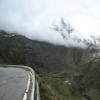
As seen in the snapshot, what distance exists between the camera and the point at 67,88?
19038 centimetres

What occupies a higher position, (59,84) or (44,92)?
(44,92)

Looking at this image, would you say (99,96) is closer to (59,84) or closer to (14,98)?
(59,84)

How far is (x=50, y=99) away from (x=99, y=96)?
176921 millimetres

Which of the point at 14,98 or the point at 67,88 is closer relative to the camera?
the point at 14,98

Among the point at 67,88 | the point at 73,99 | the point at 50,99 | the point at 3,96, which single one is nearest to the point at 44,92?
the point at 50,99

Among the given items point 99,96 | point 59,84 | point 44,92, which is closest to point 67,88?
point 59,84

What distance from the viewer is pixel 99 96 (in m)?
187

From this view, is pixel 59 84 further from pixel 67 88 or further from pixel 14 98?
pixel 14 98

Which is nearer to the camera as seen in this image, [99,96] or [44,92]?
[44,92]

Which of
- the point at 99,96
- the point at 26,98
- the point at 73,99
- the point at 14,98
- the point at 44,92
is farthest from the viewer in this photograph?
the point at 99,96

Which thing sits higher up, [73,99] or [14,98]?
[14,98]

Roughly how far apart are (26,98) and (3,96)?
2814 millimetres

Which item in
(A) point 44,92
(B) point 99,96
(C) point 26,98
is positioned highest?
(C) point 26,98

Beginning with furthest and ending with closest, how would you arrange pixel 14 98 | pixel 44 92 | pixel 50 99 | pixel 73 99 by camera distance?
pixel 73 99, pixel 44 92, pixel 50 99, pixel 14 98
